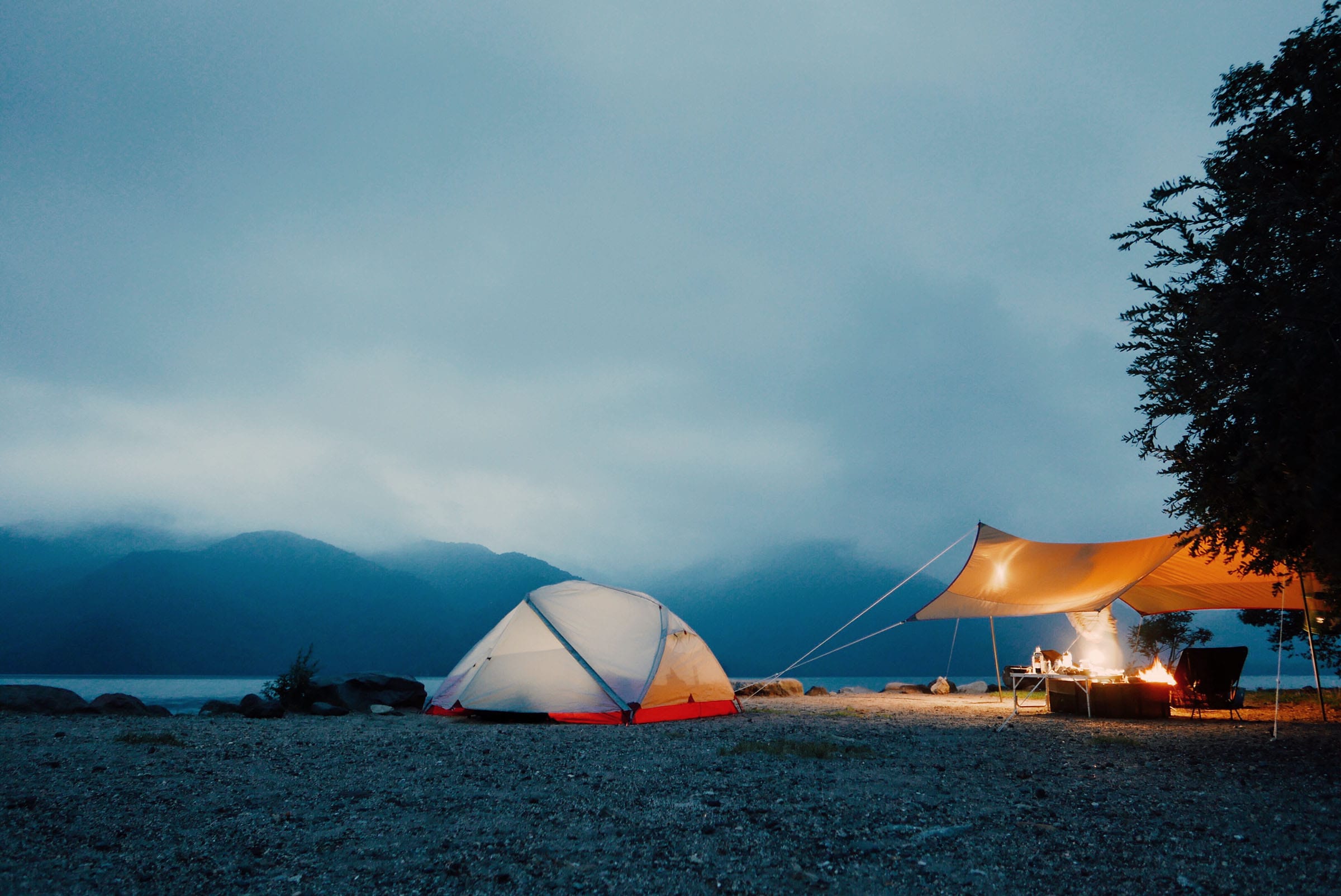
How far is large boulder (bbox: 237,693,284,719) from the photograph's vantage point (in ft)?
39.7

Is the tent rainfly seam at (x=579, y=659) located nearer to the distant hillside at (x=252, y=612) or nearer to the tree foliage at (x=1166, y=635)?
the tree foliage at (x=1166, y=635)

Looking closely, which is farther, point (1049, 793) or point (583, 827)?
point (1049, 793)

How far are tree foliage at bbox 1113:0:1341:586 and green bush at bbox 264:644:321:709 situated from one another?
14.9 meters

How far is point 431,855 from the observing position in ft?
12.9

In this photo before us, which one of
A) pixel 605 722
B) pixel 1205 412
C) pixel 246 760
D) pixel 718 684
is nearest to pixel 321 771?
pixel 246 760

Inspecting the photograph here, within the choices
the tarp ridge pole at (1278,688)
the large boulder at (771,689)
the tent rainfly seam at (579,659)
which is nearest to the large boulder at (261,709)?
the tent rainfly seam at (579,659)

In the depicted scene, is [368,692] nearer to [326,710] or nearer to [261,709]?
[326,710]

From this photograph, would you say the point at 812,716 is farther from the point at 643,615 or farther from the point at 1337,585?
the point at 1337,585

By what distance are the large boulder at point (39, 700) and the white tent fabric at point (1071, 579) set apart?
15.1 metres

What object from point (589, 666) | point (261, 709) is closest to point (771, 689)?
point (589, 666)

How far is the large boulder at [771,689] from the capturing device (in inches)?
685

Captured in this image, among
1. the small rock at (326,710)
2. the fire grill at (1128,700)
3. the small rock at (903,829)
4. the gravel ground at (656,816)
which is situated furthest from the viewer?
the small rock at (326,710)

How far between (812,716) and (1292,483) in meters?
8.46

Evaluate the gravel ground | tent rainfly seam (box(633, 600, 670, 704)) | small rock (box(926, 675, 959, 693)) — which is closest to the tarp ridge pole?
the gravel ground
